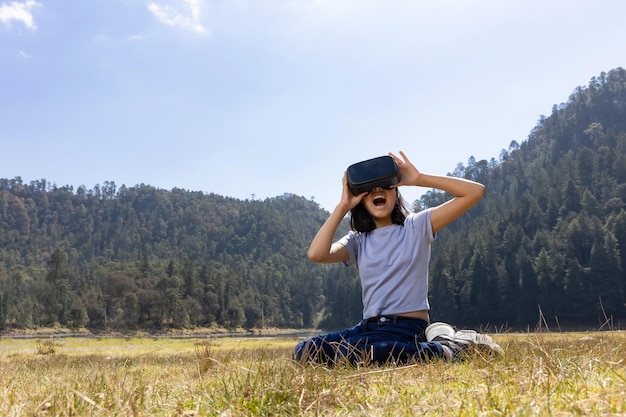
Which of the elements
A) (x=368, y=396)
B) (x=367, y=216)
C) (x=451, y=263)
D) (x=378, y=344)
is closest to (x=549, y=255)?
(x=451, y=263)

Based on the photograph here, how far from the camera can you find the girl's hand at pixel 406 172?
4402 mm

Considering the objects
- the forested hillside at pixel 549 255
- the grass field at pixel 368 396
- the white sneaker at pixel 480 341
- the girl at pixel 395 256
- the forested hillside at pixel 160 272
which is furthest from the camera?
the forested hillside at pixel 160 272

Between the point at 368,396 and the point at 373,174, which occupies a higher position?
the point at 373,174

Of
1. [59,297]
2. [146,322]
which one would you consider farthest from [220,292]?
[59,297]

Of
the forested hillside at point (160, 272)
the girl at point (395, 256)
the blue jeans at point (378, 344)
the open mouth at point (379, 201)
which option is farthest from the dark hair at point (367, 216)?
the forested hillside at point (160, 272)

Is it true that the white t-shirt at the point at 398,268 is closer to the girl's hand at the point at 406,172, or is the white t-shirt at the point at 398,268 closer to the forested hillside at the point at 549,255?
the girl's hand at the point at 406,172

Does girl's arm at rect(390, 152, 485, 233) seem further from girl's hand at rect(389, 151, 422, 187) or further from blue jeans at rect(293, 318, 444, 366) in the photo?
blue jeans at rect(293, 318, 444, 366)

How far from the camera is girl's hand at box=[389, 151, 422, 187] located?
14.4 ft

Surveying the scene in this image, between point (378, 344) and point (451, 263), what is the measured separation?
3310 inches

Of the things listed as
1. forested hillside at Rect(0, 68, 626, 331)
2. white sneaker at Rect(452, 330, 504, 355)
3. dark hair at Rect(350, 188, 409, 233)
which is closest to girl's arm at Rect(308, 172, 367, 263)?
dark hair at Rect(350, 188, 409, 233)

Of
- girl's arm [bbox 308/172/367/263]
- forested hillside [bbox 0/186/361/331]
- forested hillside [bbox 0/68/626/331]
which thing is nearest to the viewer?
girl's arm [bbox 308/172/367/263]

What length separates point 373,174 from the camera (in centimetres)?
432

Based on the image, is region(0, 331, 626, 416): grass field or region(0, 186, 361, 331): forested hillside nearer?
region(0, 331, 626, 416): grass field

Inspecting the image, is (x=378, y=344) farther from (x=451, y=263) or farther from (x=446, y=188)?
(x=451, y=263)
